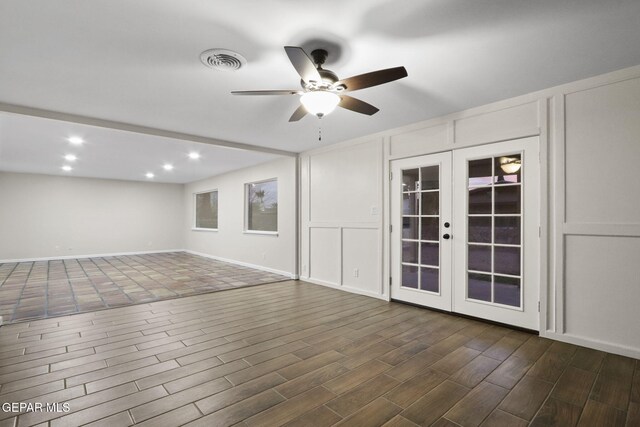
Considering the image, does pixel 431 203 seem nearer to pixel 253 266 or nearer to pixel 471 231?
pixel 471 231

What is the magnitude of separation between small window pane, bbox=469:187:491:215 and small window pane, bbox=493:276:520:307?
2.38 ft

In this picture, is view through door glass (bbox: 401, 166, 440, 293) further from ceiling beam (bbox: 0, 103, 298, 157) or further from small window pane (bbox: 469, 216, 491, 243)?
ceiling beam (bbox: 0, 103, 298, 157)

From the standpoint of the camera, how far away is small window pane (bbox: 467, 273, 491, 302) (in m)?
3.36

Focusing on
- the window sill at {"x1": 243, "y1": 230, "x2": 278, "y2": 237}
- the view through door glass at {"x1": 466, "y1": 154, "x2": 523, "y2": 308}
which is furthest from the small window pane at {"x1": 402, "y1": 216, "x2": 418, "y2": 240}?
the window sill at {"x1": 243, "y1": 230, "x2": 278, "y2": 237}

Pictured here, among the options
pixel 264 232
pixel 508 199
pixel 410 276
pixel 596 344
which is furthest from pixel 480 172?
pixel 264 232

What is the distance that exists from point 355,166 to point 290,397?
343cm

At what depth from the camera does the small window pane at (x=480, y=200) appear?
3387 mm

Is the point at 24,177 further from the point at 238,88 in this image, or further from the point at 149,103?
the point at 238,88

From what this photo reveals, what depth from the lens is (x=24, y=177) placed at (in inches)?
314

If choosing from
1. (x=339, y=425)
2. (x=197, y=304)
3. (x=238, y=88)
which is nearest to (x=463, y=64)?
(x=238, y=88)

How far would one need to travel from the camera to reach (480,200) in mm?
3445

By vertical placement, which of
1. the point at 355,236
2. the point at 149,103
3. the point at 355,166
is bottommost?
the point at 355,236

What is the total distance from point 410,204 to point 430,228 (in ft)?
1.38

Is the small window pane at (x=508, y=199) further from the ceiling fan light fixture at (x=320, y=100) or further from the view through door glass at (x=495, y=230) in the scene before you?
the ceiling fan light fixture at (x=320, y=100)
